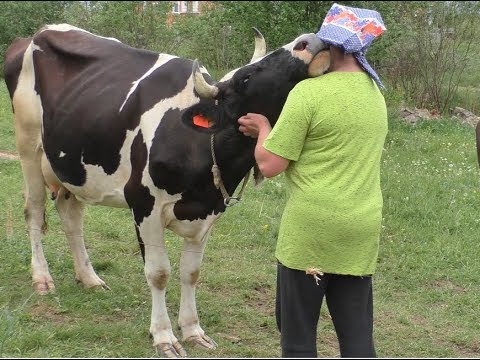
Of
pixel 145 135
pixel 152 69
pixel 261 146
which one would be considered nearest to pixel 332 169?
pixel 261 146

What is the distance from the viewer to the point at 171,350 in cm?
447

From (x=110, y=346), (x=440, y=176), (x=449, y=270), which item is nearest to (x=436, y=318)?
(x=449, y=270)

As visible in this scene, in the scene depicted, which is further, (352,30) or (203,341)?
(203,341)

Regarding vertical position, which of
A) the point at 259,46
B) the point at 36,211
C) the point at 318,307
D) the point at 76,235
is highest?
the point at 259,46

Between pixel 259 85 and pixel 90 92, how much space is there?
4.96ft

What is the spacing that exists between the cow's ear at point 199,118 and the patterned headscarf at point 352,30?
1013 millimetres

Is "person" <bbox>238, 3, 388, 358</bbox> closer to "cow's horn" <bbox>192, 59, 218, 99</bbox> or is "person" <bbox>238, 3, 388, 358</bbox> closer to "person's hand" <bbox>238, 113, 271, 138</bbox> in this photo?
"person's hand" <bbox>238, 113, 271, 138</bbox>

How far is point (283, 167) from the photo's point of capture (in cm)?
331

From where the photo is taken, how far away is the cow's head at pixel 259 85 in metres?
3.58

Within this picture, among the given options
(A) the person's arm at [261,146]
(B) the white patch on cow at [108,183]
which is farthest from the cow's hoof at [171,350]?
(A) the person's arm at [261,146]

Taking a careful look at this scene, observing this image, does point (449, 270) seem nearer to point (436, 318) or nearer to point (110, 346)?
point (436, 318)

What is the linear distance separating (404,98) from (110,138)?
10.2m

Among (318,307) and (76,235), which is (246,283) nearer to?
(76,235)

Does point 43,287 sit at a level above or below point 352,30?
below
